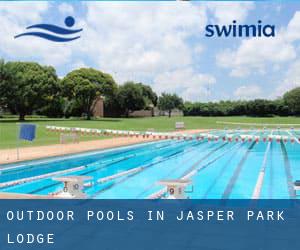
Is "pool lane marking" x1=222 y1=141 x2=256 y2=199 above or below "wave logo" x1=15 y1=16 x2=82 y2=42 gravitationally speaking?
below

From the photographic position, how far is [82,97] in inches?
1795

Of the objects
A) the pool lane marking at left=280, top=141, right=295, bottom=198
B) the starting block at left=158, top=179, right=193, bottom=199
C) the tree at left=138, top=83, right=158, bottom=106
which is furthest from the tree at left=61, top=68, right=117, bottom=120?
the starting block at left=158, top=179, right=193, bottom=199

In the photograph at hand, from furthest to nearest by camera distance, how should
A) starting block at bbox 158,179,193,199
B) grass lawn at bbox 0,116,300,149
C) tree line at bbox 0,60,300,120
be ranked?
tree line at bbox 0,60,300,120
grass lawn at bbox 0,116,300,149
starting block at bbox 158,179,193,199

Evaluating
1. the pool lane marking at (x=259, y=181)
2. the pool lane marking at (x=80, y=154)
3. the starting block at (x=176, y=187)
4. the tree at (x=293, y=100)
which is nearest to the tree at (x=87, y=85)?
the pool lane marking at (x=80, y=154)

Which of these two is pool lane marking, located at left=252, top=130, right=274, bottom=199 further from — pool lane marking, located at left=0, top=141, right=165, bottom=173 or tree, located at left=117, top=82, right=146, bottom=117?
tree, located at left=117, top=82, right=146, bottom=117

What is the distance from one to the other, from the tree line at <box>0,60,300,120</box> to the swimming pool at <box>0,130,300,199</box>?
25900 millimetres

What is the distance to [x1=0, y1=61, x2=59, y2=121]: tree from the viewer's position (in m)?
38.0

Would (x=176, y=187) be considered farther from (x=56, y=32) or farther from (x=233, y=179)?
(x=56, y=32)

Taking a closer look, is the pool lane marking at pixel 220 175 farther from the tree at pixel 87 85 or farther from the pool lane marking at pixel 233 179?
the tree at pixel 87 85

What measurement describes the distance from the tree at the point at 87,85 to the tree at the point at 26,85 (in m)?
1.61

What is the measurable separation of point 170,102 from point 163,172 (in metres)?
56.2

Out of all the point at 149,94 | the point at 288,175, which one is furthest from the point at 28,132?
the point at 149,94

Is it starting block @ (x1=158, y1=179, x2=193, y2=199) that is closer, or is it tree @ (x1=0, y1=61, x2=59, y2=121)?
starting block @ (x1=158, y1=179, x2=193, y2=199)

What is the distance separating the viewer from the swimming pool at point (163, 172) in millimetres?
8664
